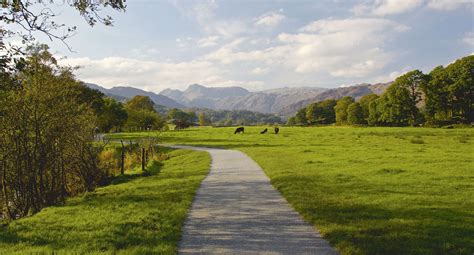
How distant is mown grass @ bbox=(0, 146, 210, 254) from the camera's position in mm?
7812

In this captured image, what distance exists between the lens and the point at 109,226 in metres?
9.53

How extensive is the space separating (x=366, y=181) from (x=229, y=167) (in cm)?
864

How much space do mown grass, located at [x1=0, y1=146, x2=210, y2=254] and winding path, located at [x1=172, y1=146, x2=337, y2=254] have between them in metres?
0.47

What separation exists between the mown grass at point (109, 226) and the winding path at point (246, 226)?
0.47m

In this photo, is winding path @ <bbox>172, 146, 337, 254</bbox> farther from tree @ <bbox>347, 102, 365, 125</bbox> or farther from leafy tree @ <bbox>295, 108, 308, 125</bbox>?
leafy tree @ <bbox>295, 108, 308, 125</bbox>

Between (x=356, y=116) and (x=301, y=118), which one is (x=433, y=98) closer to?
(x=356, y=116)

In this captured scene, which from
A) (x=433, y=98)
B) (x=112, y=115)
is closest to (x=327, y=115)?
(x=433, y=98)

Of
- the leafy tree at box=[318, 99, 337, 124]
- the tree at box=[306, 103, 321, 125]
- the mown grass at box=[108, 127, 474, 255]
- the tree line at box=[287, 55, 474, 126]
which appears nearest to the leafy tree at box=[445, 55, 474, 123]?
the tree line at box=[287, 55, 474, 126]

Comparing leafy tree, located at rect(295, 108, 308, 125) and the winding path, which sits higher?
leafy tree, located at rect(295, 108, 308, 125)

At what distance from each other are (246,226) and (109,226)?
12.2 feet

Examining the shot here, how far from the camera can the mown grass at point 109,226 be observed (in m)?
7.81

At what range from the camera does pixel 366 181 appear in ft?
52.2

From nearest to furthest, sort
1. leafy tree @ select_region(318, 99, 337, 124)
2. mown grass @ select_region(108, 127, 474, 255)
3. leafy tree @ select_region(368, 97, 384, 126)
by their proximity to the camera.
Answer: mown grass @ select_region(108, 127, 474, 255)
leafy tree @ select_region(368, 97, 384, 126)
leafy tree @ select_region(318, 99, 337, 124)

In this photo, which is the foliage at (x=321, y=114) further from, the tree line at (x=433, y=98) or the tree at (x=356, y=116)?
the tree line at (x=433, y=98)
